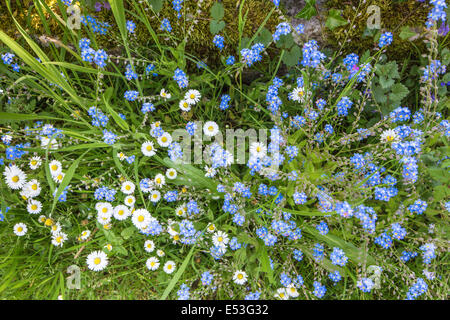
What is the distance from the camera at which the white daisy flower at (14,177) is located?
241cm

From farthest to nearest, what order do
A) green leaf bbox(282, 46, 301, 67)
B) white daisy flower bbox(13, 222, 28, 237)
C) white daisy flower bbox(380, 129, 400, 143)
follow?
white daisy flower bbox(13, 222, 28, 237), green leaf bbox(282, 46, 301, 67), white daisy flower bbox(380, 129, 400, 143)

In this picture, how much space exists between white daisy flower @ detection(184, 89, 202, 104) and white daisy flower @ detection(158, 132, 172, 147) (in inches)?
12.7

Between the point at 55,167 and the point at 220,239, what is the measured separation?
4.72ft

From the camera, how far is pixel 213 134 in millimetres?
2434

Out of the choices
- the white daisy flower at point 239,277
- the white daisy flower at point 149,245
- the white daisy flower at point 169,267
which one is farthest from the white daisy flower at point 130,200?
the white daisy flower at point 239,277

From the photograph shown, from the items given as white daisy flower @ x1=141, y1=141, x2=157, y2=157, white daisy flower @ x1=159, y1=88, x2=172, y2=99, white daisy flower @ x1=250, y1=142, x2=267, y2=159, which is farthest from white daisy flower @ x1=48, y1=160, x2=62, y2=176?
white daisy flower @ x1=250, y1=142, x2=267, y2=159

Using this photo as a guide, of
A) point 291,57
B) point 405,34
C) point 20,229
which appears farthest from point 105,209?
point 405,34

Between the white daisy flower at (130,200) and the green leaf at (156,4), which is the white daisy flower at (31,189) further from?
the green leaf at (156,4)

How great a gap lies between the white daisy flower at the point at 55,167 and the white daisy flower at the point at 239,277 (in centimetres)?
162

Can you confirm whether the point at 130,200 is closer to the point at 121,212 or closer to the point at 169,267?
the point at 121,212

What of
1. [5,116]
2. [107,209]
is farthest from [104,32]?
[107,209]

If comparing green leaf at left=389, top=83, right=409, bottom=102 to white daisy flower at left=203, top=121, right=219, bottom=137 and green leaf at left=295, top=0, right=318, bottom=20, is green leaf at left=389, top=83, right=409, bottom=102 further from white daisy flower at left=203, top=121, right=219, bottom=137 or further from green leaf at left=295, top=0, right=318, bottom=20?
white daisy flower at left=203, top=121, right=219, bottom=137

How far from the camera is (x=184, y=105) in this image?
2.45m

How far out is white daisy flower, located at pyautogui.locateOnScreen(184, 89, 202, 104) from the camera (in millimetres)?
2410
